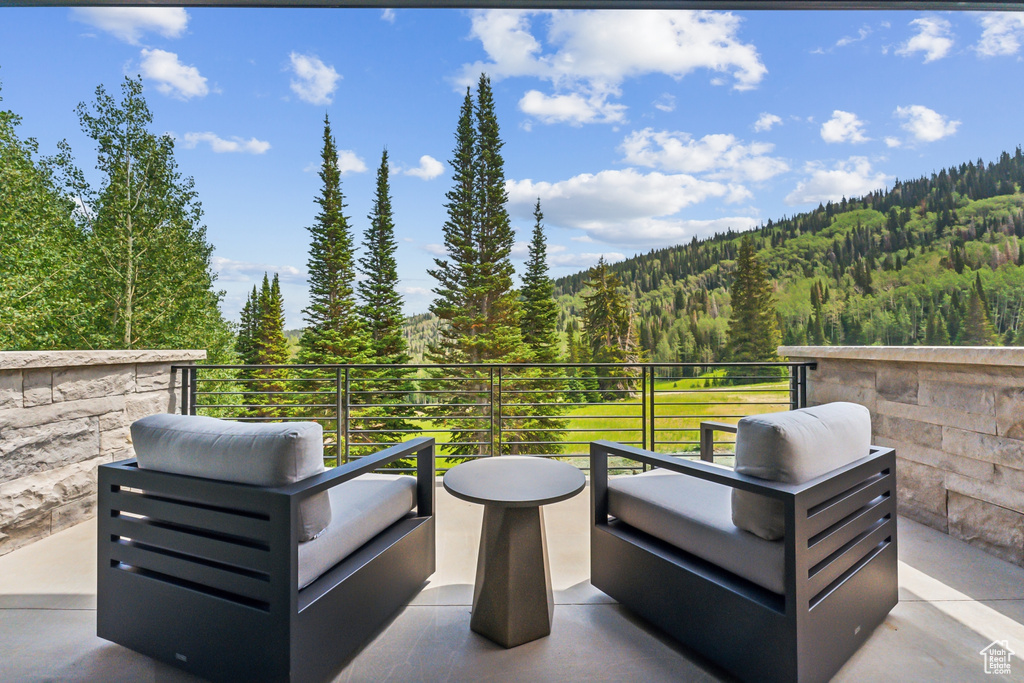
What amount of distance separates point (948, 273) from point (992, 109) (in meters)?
4.95

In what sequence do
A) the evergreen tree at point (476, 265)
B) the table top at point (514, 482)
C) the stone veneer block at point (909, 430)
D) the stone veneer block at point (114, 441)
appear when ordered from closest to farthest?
the table top at point (514, 482) → the stone veneer block at point (909, 430) → the stone veneer block at point (114, 441) → the evergreen tree at point (476, 265)

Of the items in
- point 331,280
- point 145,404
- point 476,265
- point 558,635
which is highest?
point 476,265

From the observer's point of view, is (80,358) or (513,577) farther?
(80,358)

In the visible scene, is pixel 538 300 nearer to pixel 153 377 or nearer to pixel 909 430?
pixel 153 377

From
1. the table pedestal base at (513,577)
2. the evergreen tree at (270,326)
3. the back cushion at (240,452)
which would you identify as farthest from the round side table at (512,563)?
the evergreen tree at (270,326)

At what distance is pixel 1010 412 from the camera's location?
2082mm

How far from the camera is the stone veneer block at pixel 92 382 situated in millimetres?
2463

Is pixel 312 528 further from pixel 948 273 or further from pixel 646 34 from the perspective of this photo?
pixel 948 273

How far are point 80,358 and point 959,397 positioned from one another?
4532 millimetres

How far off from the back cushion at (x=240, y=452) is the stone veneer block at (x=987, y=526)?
2900mm

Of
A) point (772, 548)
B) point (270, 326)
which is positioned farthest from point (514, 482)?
point (270, 326)

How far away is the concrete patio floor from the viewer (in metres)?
1.39

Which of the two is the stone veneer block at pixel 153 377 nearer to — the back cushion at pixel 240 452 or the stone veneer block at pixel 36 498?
the stone veneer block at pixel 36 498

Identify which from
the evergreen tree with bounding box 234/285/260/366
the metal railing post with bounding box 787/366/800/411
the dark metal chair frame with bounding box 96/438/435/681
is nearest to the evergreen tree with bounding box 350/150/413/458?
the evergreen tree with bounding box 234/285/260/366
